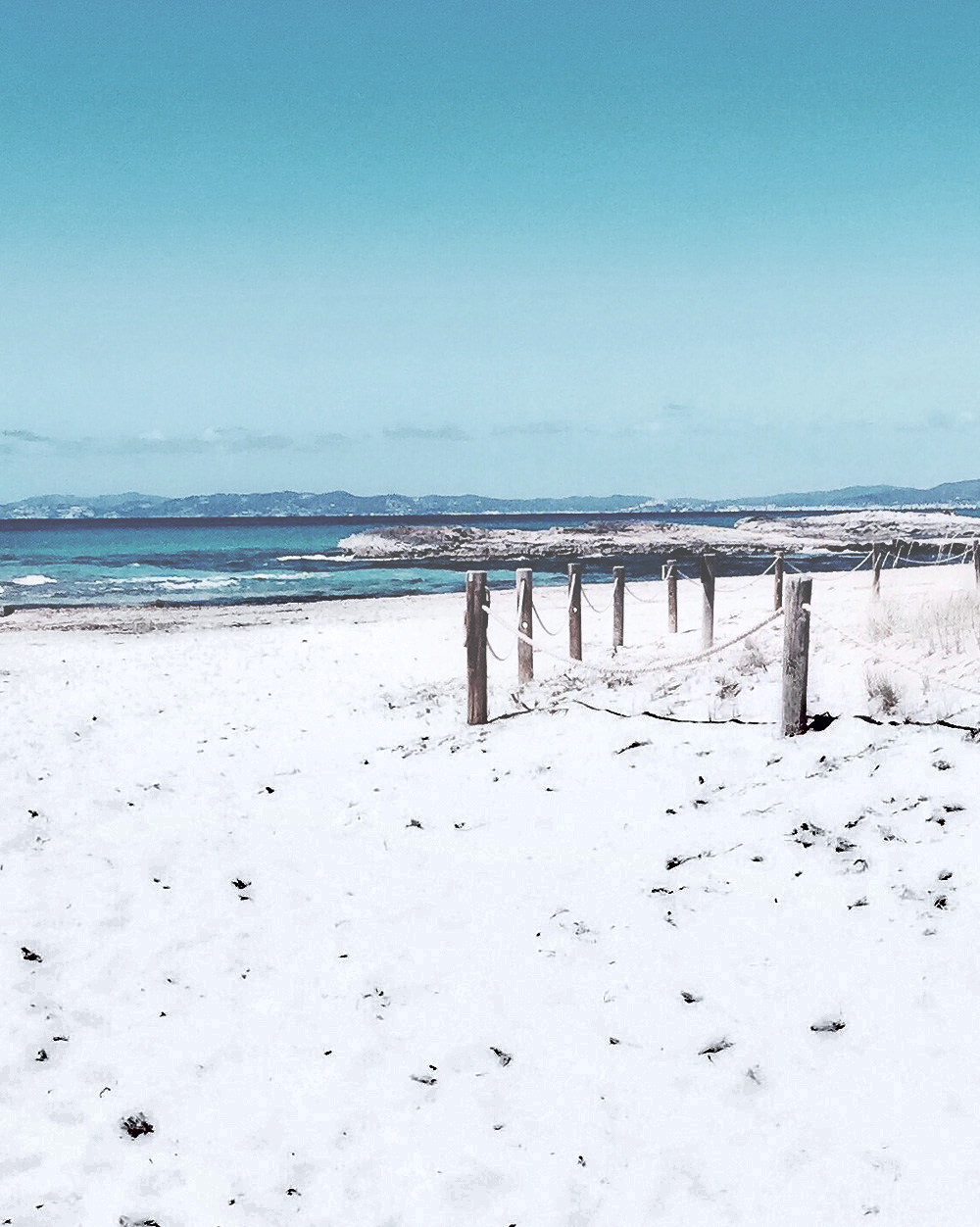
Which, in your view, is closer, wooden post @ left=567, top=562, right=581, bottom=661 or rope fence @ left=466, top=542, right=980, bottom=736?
rope fence @ left=466, top=542, right=980, bottom=736

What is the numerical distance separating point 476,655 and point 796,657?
3.64 m

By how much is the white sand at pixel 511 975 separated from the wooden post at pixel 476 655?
1.39ft

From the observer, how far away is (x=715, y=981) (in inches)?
179

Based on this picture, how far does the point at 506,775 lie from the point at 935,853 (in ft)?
12.0

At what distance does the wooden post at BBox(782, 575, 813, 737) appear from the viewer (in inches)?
295

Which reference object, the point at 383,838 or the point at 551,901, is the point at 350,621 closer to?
the point at 383,838

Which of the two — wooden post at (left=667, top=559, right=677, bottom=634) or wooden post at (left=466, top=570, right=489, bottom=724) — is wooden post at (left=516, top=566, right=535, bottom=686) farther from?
wooden post at (left=667, top=559, right=677, bottom=634)

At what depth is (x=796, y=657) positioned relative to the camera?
753 cm

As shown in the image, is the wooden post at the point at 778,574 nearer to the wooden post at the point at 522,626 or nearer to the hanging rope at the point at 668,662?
the wooden post at the point at 522,626

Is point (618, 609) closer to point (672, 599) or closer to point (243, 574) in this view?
point (672, 599)

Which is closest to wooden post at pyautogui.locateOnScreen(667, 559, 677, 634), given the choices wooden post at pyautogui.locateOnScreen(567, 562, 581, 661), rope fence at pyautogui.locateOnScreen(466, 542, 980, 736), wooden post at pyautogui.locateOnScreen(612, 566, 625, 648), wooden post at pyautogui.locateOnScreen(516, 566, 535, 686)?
rope fence at pyautogui.locateOnScreen(466, 542, 980, 736)

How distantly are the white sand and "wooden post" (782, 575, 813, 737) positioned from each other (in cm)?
30

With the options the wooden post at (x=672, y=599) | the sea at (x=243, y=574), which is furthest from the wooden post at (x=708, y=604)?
the sea at (x=243, y=574)

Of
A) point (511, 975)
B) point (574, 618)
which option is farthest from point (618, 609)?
point (511, 975)
